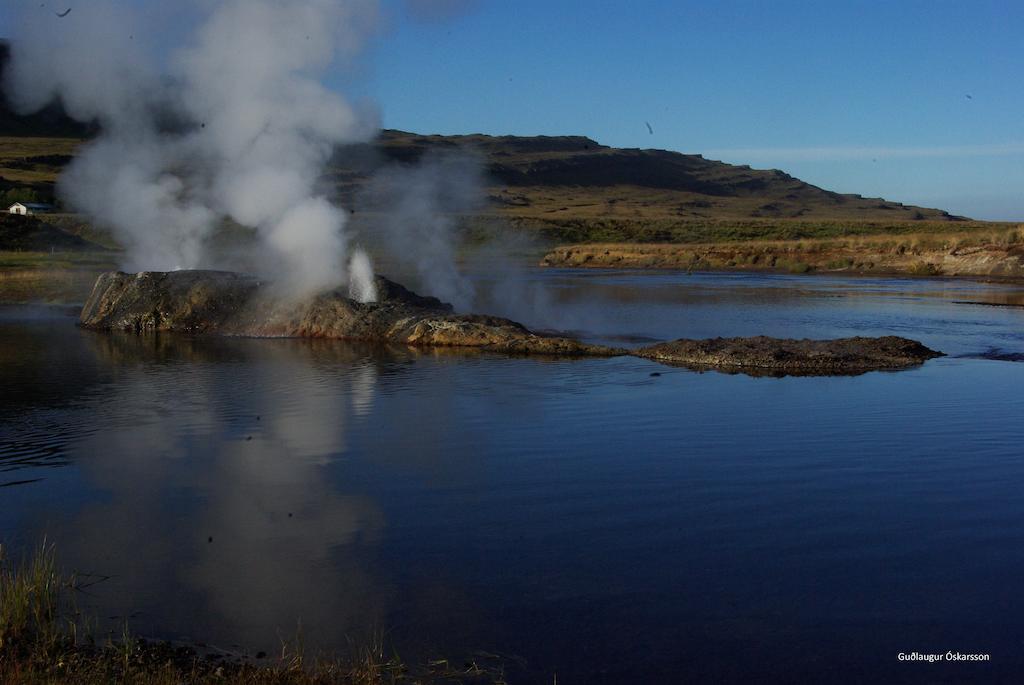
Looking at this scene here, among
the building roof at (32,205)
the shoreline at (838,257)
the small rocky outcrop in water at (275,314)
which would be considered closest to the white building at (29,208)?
the building roof at (32,205)

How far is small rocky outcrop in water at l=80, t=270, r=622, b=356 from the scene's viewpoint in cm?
1998

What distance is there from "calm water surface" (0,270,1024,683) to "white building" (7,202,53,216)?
55958 mm

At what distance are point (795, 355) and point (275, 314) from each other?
11604 mm

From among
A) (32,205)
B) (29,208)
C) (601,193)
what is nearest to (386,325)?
(29,208)

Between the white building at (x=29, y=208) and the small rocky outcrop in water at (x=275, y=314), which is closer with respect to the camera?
the small rocky outcrop in water at (x=275, y=314)

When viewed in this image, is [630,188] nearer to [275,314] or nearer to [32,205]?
[32,205]

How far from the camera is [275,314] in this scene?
22.5 metres

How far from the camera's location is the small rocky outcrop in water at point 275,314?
65.6ft

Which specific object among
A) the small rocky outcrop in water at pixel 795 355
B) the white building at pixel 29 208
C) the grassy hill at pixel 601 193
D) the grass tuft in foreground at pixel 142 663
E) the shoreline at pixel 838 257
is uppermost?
the grassy hill at pixel 601 193

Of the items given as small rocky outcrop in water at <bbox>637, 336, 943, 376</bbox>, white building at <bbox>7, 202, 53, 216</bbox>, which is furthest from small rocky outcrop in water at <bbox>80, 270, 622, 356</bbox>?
white building at <bbox>7, 202, 53, 216</bbox>

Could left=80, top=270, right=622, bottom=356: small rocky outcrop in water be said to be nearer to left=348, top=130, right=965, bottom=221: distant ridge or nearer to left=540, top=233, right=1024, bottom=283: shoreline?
left=540, top=233, right=1024, bottom=283: shoreline

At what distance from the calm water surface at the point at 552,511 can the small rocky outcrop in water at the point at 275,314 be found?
3208 millimetres

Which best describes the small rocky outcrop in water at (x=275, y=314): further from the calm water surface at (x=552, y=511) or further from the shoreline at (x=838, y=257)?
the shoreline at (x=838, y=257)

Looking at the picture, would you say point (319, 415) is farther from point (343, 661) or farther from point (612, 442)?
point (343, 661)
